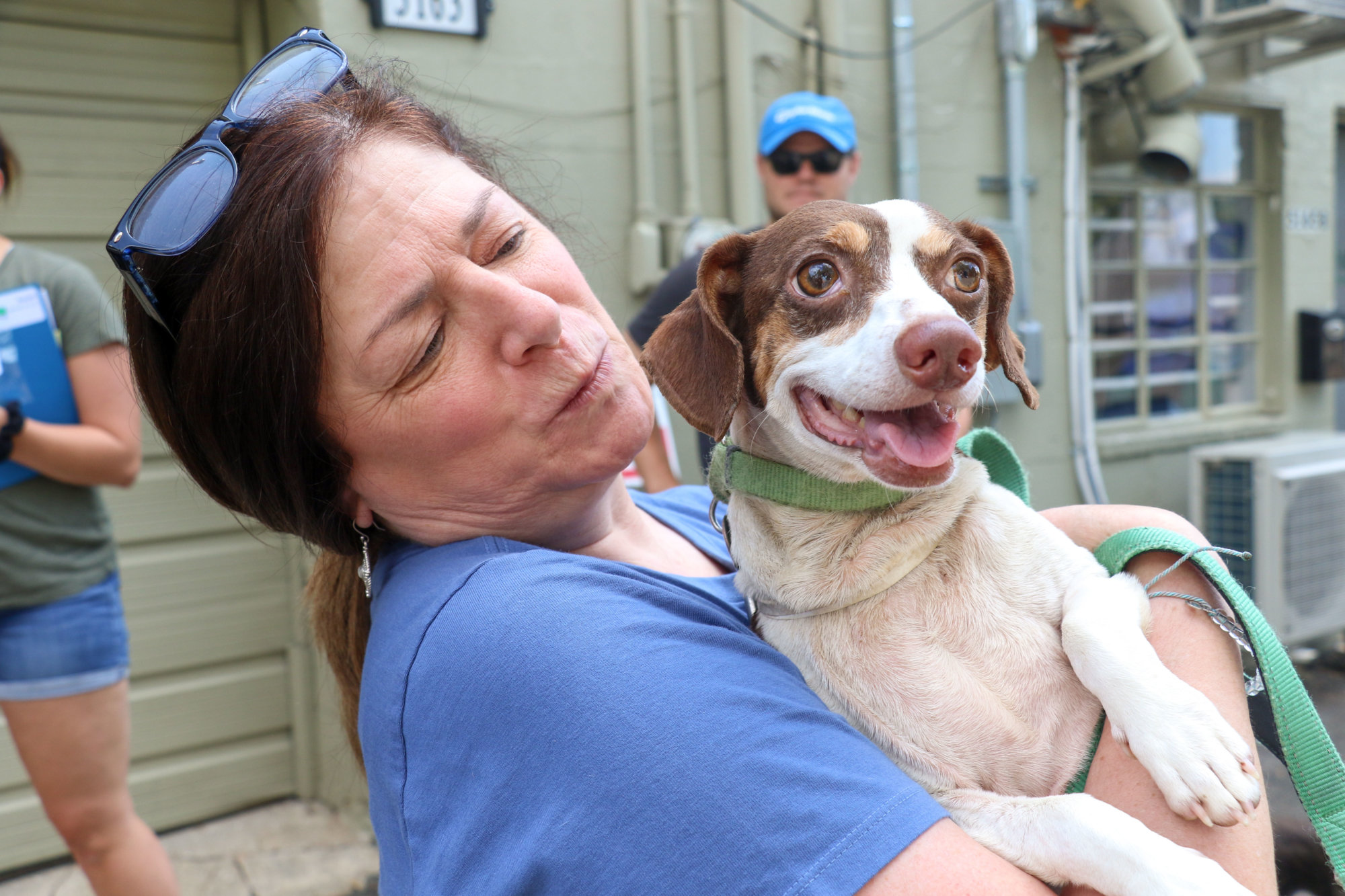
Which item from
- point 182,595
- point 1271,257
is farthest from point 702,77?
point 1271,257

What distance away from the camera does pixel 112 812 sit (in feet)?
7.68

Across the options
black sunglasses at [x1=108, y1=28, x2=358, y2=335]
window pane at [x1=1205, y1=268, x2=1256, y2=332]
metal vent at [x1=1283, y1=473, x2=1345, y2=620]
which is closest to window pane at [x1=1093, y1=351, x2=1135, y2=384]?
window pane at [x1=1205, y1=268, x2=1256, y2=332]

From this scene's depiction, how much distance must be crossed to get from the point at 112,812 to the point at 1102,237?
20.2 ft

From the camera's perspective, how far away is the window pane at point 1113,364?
6.27m

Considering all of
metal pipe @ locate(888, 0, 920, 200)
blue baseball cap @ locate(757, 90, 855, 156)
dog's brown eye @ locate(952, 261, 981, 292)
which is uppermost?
metal pipe @ locate(888, 0, 920, 200)

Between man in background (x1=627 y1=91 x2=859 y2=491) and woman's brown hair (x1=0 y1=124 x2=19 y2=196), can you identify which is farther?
man in background (x1=627 y1=91 x2=859 y2=491)

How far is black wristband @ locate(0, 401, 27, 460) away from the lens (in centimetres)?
228

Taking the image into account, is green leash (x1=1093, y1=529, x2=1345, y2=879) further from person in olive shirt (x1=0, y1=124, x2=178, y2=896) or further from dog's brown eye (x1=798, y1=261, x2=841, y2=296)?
person in olive shirt (x1=0, y1=124, x2=178, y2=896)

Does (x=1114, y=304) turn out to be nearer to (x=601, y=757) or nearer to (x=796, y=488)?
(x=796, y=488)

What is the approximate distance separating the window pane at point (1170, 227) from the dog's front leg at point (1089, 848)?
20.7ft

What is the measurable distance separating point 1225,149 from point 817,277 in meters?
6.70

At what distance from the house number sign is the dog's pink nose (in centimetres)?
293

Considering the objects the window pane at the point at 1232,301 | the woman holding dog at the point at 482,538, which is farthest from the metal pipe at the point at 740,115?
the window pane at the point at 1232,301

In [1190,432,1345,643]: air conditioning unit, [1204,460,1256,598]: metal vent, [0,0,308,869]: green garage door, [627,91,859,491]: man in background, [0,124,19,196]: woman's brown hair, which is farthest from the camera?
[1204,460,1256,598]: metal vent
